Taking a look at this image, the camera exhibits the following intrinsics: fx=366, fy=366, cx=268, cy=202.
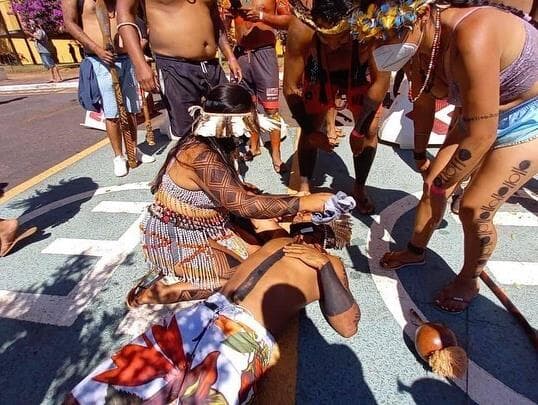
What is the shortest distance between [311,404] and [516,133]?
1533 millimetres

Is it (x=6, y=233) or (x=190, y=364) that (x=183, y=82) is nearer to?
(x=6, y=233)

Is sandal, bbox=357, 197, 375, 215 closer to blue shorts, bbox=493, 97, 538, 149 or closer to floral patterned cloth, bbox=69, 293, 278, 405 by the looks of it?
blue shorts, bbox=493, 97, 538, 149

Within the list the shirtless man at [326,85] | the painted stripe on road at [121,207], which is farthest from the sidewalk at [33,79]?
the shirtless man at [326,85]

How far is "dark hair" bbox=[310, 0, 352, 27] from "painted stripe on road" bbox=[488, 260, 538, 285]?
1.80m

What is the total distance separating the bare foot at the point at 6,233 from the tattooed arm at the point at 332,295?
225 cm

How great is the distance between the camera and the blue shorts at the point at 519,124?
1646 millimetres

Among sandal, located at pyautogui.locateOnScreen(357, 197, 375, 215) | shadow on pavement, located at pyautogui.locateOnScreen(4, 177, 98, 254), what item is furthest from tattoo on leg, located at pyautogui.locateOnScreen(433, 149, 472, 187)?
shadow on pavement, located at pyautogui.locateOnScreen(4, 177, 98, 254)

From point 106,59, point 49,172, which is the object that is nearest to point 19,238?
point 49,172

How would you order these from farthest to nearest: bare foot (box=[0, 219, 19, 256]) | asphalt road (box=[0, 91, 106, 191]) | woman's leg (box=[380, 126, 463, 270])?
1. asphalt road (box=[0, 91, 106, 191])
2. bare foot (box=[0, 219, 19, 256])
3. woman's leg (box=[380, 126, 463, 270])

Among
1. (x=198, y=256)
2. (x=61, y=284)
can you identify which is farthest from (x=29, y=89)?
(x=198, y=256)

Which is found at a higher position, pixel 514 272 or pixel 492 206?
pixel 492 206

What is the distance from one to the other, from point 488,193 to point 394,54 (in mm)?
786

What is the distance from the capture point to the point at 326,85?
2742 mm

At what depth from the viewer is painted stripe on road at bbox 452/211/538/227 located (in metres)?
2.80
